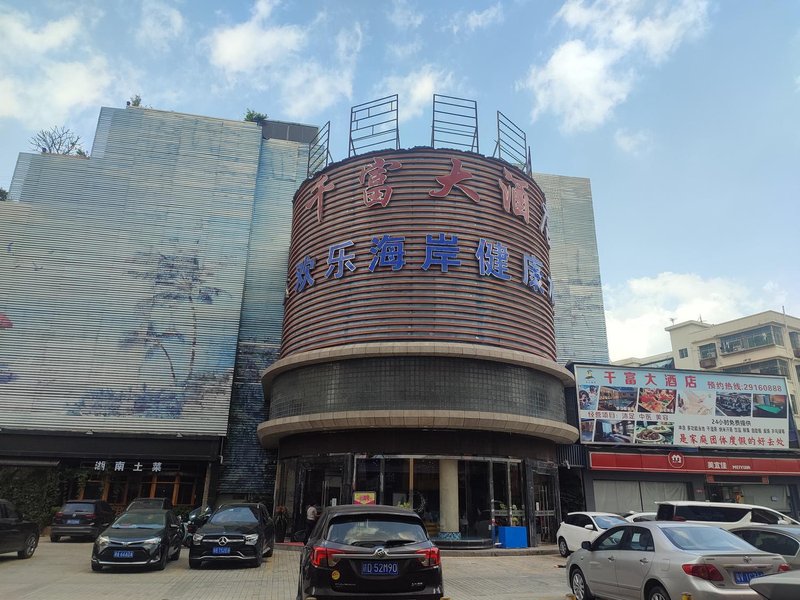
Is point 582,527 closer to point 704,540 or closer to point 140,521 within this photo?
point 704,540

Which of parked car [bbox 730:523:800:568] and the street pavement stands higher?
parked car [bbox 730:523:800:568]

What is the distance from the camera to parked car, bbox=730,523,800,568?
30.1 ft

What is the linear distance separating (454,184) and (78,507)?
17.7 metres

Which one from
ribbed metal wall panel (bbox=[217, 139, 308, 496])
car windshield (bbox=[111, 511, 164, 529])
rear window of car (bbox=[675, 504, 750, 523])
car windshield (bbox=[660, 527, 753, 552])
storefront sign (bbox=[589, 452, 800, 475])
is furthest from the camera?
ribbed metal wall panel (bbox=[217, 139, 308, 496])

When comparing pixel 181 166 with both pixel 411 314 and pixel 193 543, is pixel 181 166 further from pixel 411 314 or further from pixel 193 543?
pixel 193 543

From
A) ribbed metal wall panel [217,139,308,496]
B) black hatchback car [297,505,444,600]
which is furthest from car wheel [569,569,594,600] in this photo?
ribbed metal wall panel [217,139,308,496]

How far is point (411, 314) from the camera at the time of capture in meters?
19.6

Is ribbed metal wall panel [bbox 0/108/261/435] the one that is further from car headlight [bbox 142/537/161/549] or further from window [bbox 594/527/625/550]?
window [bbox 594/527/625/550]

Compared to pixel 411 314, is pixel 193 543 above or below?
below

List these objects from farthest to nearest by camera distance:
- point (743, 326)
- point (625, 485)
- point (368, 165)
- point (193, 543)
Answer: point (743, 326)
point (625, 485)
point (368, 165)
point (193, 543)

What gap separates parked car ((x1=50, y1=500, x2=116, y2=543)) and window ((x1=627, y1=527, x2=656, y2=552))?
58.9ft

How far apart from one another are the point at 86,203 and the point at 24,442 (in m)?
11.5

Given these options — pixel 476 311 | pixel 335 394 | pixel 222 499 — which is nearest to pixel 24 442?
pixel 222 499

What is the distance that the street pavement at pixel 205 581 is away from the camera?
31.8 feet
